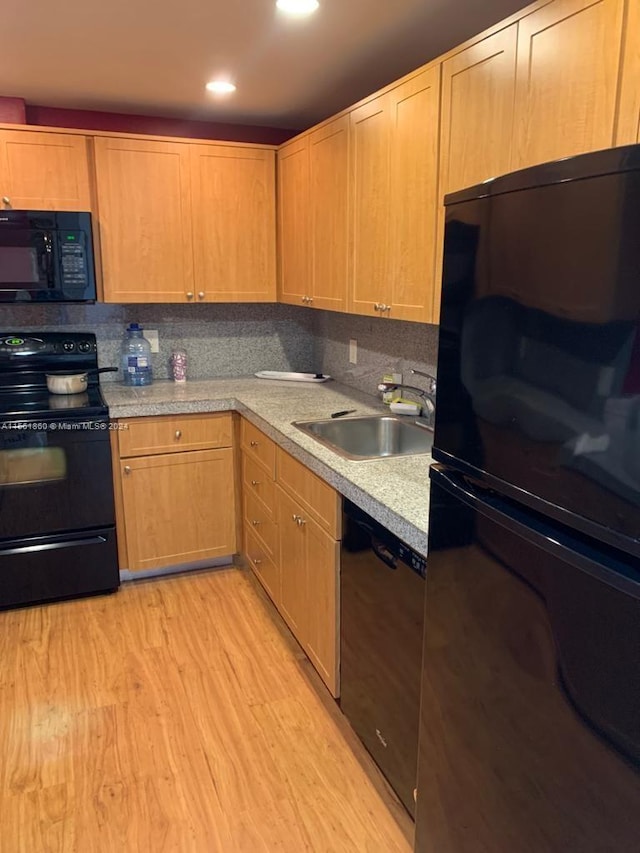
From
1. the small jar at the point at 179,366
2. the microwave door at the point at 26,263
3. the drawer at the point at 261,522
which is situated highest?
the microwave door at the point at 26,263

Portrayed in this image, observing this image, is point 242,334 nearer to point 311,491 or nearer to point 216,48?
point 216,48

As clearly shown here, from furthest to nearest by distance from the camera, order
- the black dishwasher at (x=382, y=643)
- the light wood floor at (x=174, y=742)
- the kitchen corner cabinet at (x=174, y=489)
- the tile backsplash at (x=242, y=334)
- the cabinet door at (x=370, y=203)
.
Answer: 1. the tile backsplash at (x=242, y=334)
2. the kitchen corner cabinet at (x=174, y=489)
3. the cabinet door at (x=370, y=203)
4. the light wood floor at (x=174, y=742)
5. the black dishwasher at (x=382, y=643)

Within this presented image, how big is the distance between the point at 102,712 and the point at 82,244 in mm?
2032

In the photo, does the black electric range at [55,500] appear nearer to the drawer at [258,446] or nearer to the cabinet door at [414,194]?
the drawer at [258,446]

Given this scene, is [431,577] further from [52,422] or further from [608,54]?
[52,422]

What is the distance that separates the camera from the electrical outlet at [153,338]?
3.50 meters

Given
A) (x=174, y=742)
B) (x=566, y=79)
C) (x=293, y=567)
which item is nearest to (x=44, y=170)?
(x=293, y=567)

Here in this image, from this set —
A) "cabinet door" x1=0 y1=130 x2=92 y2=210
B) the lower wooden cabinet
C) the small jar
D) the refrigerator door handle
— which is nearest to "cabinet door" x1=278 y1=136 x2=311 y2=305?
the small jar

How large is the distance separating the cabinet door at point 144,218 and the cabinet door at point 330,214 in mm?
711

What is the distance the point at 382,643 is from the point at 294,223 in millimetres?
2189

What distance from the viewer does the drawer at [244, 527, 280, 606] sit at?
2678 mm

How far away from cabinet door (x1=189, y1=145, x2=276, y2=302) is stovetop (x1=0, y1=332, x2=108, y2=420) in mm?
708

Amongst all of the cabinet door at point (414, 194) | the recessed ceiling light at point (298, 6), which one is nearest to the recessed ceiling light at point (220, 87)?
the recessed ceiling light at point (298, 6)

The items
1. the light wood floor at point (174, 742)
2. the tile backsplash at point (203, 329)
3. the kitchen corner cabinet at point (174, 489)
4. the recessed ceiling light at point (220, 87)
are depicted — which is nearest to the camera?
the light wood floor at point (174, 742)
